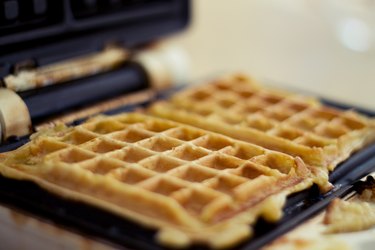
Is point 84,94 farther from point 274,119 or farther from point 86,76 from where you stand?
point 274,119

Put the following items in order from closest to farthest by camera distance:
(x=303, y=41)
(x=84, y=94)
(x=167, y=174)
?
(x=167, y=174)
(x=84, y=94)
(x=303, y=41)

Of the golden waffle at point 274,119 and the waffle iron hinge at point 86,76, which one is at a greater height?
the waffle iron hinge at point 86,76

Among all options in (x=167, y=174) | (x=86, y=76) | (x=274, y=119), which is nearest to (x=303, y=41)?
(x=274, y=119)

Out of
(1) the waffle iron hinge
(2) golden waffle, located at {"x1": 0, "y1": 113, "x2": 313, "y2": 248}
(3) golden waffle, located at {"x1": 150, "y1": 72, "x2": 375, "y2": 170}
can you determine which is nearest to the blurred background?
(1) the waffle iron hinge

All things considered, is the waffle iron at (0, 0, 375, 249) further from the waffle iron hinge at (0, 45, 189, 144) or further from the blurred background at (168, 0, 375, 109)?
the blurred background at (168, 0, 375, 109)

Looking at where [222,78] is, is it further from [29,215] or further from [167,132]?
[29,215]

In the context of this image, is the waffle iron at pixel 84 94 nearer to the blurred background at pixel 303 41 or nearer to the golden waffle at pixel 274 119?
the golden waffle at pixel 274 119

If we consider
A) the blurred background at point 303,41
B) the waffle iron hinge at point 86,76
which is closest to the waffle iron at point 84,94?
the waffle iron hinge at point 86,76
